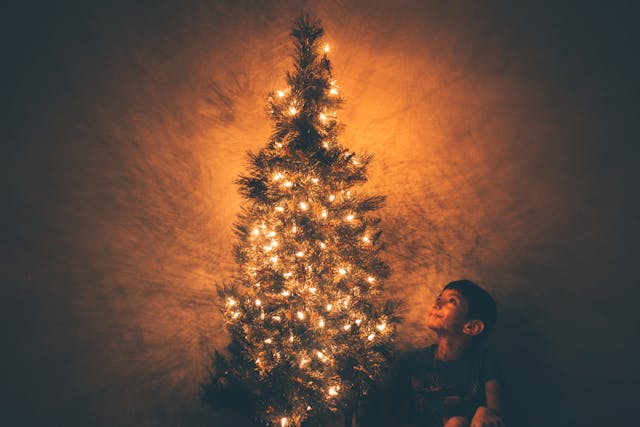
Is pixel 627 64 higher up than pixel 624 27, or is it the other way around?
pixel 624 27

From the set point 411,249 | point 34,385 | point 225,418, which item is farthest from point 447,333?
point 34,385

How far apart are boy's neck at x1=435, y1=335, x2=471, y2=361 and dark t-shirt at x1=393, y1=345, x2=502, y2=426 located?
35 millimetres

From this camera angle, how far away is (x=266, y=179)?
5.94ft

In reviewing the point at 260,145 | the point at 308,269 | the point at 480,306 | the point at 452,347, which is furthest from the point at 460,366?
the point at 260,145

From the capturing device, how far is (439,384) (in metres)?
1.77

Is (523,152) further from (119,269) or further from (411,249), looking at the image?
(119,269)

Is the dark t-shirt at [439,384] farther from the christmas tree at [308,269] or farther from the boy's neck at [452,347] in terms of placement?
the christmas tree at [308,269]

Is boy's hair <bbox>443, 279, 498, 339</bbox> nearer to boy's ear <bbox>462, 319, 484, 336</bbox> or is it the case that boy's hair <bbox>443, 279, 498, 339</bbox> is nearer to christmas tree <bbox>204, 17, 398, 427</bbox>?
boy's ear <bbox>462, 319, 484, 336</bbox>

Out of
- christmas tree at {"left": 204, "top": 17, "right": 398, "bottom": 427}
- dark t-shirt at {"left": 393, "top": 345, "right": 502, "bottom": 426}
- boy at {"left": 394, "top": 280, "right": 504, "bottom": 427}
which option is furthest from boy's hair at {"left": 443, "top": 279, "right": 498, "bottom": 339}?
christmas tree at {"left": 204, "top": 17, "right": 398, "bottom": 427}

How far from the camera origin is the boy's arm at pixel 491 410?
5.18ft

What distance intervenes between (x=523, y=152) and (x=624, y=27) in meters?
0.95

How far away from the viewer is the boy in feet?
5.57

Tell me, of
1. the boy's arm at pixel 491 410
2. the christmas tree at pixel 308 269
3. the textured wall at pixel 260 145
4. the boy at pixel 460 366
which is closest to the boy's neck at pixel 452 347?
the boy at pixel 460 366

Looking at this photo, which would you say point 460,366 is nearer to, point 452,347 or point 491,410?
point 452,347
